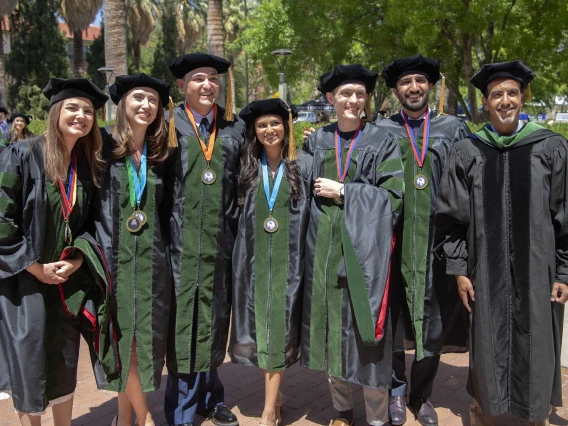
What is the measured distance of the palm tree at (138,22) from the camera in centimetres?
3015

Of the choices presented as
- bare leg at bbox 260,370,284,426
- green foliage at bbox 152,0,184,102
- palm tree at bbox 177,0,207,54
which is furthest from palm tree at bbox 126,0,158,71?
bare leg at bbox 260,370,284,426

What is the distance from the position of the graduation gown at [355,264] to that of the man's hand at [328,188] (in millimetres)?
65

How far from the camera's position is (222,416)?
13.3 feet

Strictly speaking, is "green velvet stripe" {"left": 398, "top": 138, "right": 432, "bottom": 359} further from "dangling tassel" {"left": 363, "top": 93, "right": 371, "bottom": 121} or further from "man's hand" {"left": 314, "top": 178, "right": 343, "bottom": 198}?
"man's hand" {"left": 314, "top": 178, "right": 343, "bottom": 198}

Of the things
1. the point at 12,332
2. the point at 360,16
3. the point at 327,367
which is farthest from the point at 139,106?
the point at 360,16

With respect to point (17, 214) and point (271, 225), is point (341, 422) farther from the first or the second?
point (17, 214)

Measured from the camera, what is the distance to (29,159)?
3.18 meters

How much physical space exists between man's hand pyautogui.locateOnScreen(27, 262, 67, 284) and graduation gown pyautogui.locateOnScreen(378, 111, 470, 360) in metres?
2.03

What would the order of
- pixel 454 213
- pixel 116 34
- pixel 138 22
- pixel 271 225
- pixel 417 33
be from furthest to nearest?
1. pixel 138 22
2. pixel 116 34
3. pixel 417 33
4. pixel 271 225
5. pixel 454 213

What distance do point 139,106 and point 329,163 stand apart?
1192 millimetres

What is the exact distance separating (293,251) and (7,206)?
5.38 ft

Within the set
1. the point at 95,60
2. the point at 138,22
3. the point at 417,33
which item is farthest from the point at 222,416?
the point at 138,22

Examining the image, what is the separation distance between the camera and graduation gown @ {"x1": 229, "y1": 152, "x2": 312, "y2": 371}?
3744mm

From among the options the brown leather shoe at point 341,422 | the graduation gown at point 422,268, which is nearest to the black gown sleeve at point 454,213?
the graduation gown at point 422,268
